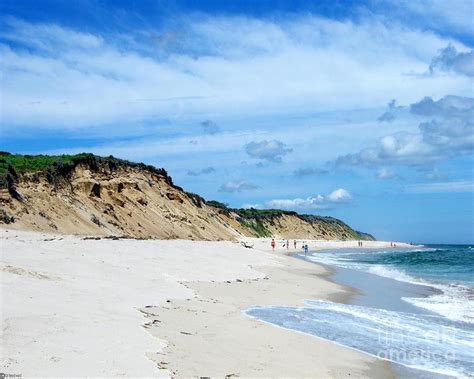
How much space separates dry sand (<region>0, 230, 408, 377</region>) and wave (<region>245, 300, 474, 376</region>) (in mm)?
620

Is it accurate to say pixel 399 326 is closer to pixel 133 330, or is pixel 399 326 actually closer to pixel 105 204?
pixel 133 330

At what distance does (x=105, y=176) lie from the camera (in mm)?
44250

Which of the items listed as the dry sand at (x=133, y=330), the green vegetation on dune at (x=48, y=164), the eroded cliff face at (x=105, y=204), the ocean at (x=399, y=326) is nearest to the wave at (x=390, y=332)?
the ocean at (x=399, y=326)

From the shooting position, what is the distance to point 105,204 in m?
39.6

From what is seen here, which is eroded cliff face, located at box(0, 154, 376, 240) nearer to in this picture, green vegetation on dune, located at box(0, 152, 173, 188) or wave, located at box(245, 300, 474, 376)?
green vegetation on dune, located at box(0, 152, 173, 188)

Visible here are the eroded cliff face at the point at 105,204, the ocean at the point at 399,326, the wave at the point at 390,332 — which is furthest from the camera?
the eroded cliff face at the point at 105,204

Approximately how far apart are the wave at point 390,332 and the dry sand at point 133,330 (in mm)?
620

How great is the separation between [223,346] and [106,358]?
239 centimetres

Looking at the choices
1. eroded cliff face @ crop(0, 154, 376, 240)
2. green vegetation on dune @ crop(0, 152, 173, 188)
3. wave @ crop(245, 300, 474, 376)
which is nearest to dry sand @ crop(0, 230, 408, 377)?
wave @ crop(245, 300, 474, 376)

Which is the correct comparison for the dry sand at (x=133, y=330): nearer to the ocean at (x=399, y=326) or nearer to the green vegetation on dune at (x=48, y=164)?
the ocean at (x=399, y=326)

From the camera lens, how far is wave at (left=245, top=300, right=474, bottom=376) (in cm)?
862

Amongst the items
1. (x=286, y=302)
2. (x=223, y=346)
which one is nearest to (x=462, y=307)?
(x=286, y=302)

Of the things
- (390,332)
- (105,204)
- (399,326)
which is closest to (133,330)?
(390,332)

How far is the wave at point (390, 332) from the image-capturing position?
8.62 metres
